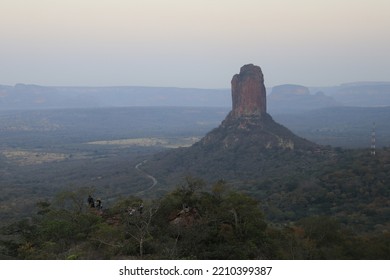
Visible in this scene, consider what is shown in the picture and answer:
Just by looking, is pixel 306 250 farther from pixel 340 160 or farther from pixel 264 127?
pixel 264 127

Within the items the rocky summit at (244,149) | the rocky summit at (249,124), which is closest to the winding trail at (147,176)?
the rocky summit at (244,149)

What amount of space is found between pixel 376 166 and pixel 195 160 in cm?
3759

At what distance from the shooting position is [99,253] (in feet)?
62.0

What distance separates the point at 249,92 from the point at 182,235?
70.3 metres

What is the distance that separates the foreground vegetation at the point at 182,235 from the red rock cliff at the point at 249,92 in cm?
6278

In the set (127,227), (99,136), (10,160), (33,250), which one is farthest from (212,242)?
(99,136)

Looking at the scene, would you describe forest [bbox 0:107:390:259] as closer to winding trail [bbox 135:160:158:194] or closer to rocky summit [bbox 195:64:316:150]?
winding trail [bbox 135:160:158:194]

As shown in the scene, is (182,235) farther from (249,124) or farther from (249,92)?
(249,92)

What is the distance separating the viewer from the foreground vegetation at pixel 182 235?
1889 cm

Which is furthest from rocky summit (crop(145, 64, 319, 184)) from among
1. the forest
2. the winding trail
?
the winding trail

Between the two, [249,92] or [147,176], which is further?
[249,92]

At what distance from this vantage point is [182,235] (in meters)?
20.4

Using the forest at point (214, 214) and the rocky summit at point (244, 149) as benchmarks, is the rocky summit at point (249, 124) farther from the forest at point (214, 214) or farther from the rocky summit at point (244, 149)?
the forest at point (214, 214)

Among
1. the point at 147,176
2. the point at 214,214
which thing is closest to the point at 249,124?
the point at 147,176
